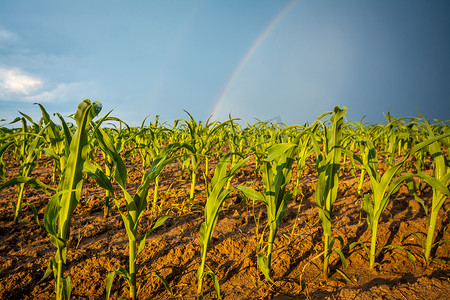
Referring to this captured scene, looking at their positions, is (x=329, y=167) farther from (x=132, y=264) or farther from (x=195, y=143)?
(x=195, y=143)

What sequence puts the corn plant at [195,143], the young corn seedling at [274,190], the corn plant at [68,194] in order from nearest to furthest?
the corn plant at [68,194] → the young corn seedling at [274,190] → the corn plant at [195,143]

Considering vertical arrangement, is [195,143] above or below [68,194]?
above

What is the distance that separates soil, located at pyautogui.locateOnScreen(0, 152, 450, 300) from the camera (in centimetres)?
142

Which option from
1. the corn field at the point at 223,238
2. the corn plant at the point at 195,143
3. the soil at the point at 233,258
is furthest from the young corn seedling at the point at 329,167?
the corn plant at the point at 195,143

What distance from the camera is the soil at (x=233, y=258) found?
1.42 m

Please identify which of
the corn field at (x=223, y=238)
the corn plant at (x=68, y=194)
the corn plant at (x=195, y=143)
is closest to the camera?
the corn plant at (x=68, y=194)

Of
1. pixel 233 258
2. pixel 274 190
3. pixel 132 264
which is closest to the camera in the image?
pixel 132 264

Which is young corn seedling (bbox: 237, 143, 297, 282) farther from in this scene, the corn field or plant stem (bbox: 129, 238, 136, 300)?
plant stem (bbox: 129, 238, 136, 300)

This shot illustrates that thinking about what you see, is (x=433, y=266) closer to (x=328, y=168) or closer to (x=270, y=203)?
(x=328, y=168)

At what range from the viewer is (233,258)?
68.6 inches

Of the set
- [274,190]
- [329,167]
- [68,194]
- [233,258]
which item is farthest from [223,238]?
[68,194]

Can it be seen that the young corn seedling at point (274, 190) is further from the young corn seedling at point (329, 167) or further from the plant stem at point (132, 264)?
the plant stem at point (132, 264)

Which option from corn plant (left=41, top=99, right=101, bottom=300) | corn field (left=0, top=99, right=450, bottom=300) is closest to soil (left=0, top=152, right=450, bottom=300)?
corn field (left=0, top=99, right=450, bottom=300)

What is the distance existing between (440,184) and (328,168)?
68 centimetres
